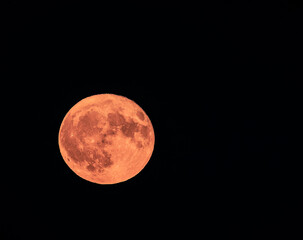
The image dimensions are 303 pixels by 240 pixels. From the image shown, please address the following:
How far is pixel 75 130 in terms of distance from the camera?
4.04m

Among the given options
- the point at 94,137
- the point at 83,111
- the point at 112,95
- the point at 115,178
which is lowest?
the point at 115,178

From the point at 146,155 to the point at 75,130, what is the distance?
4.74 ft

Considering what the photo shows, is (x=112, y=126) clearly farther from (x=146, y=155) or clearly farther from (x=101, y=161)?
(x=146, y=155)

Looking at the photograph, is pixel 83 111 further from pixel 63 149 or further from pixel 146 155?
pixel 146 155

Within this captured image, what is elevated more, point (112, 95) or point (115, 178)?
point (112, 95)

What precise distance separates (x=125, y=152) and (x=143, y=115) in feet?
3.09

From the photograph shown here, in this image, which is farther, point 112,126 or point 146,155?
point 146,155

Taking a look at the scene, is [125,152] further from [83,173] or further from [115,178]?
[83,173]

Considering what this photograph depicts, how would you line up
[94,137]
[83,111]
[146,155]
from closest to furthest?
[94,137] < [83,111] < [146,155]

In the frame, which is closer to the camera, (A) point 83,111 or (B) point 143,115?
(A) point 83,111

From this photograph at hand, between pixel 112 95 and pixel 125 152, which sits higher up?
pixel 112 95

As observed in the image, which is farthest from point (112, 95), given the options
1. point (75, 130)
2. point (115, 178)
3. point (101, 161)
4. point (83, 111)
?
point (115, 178)

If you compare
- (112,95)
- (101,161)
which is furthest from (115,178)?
(112,95)

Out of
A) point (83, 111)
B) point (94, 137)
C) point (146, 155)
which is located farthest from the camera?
point (146, 155)
